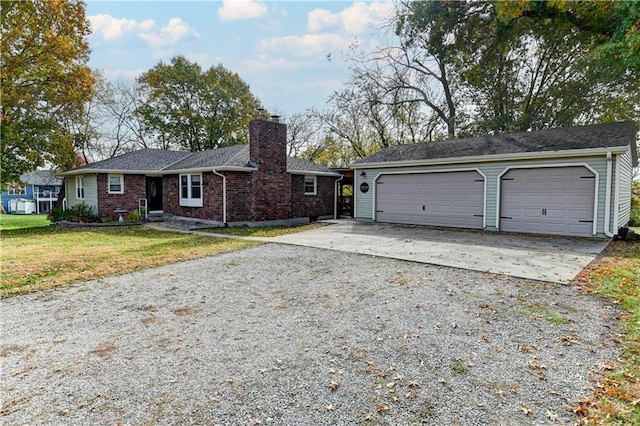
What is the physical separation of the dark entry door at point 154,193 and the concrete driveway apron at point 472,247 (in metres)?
9.95

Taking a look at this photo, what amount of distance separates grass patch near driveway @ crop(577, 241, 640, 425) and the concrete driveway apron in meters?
0.39

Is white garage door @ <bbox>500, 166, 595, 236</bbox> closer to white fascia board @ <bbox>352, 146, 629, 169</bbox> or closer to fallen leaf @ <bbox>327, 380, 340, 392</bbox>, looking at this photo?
white fascia board @ <bbox>352, 146, 629, 169</bbox>

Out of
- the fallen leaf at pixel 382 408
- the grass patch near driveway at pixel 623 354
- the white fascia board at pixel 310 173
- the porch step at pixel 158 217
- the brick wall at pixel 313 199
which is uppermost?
the white fascia board at pixel 310 173

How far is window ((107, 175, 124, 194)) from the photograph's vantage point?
16.3 meters

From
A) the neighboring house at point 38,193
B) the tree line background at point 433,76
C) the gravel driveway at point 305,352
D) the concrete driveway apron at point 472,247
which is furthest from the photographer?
the neighboring house at point 38,193

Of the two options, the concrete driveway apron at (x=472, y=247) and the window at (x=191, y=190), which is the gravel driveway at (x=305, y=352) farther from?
the window at (x=191, y=190)

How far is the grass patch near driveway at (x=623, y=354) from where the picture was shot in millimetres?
2434

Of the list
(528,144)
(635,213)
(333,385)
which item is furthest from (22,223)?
(635,213)

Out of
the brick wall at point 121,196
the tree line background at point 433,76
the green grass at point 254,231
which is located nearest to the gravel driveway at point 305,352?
the green grass at point 254,231

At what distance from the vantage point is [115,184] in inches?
648

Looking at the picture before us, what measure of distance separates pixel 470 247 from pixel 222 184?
9293 mm

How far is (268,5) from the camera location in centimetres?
1177

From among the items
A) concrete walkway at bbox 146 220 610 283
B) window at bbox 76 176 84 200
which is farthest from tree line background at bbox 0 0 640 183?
concrete walkway at bbox 146 220 610 283

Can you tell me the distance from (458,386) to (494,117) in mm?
19692
